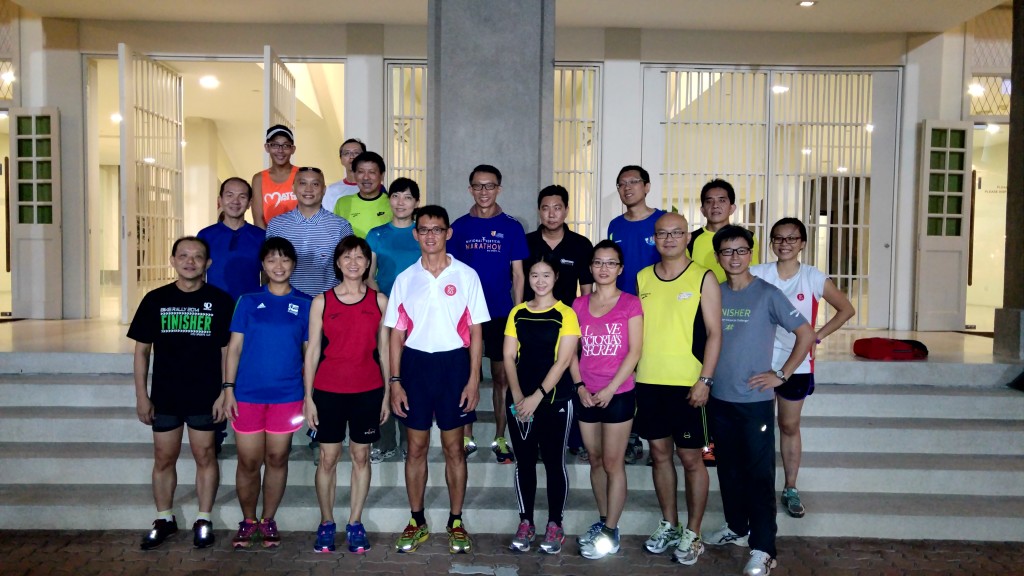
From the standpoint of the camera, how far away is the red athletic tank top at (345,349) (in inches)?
130

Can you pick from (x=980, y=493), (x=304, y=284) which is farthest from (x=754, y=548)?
(x=304, y=284)

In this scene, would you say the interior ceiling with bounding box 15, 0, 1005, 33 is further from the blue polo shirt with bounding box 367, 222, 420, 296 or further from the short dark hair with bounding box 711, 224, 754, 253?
the short dark hair with bounding box 711, 224, 754, 253

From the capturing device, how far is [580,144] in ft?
26.0

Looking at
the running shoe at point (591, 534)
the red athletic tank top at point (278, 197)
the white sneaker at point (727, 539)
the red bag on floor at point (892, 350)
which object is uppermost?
the red athletic tank top at point (278, 197)

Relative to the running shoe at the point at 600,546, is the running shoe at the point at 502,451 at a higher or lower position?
higher

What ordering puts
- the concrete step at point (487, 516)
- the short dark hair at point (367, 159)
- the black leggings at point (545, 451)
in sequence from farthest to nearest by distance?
the short dark hair at point (367, 159) < the concrete step at point (487, 516) < the black leggings at point (545, 451)

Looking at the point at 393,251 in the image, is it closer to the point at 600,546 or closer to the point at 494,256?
the point at 494,256

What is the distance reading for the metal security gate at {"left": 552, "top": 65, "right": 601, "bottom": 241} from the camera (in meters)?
7.81

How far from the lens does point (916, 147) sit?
7832 mm

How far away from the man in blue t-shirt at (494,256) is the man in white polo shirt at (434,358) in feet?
1.55

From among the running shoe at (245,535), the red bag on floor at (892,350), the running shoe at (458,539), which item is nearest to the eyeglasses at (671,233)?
the running shoe at (458,539)

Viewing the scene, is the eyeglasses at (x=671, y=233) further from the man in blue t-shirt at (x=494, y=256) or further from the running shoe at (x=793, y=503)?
the running shoe at (x=793, y=503)

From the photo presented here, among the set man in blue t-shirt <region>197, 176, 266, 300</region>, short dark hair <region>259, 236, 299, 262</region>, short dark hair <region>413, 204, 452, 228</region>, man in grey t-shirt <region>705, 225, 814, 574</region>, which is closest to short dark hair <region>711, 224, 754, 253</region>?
man in grey t-shirt <region>705, 225, 814, 574</region>

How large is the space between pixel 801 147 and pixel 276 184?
6.10 metres
